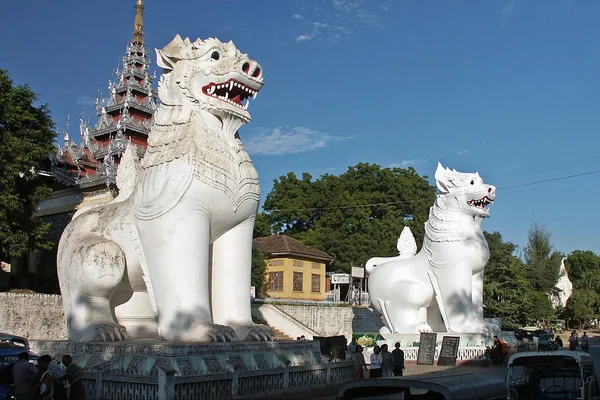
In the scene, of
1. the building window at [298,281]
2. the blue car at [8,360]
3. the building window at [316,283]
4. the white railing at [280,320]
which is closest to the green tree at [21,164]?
the blue car at [8,360]

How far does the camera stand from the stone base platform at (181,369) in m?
6.81

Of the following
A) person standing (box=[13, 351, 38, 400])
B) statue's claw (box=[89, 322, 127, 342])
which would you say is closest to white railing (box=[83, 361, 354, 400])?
statue's claw (box=[89, 322, 127, 342])

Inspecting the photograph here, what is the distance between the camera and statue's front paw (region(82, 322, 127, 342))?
8.05 m

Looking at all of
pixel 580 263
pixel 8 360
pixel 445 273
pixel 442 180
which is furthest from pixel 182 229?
pixel 580 263

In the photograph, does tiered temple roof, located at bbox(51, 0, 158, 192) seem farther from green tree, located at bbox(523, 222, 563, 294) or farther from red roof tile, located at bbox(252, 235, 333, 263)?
green tree, located at bbox(523, 222, 563, 294)

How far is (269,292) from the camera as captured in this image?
31422 millimetres

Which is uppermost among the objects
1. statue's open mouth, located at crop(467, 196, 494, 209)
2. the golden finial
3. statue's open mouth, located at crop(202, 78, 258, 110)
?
the golden finial

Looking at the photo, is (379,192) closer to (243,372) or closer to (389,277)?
(389,277)

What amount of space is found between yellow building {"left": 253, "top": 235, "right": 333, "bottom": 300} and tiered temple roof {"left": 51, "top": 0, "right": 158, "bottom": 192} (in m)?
8.07

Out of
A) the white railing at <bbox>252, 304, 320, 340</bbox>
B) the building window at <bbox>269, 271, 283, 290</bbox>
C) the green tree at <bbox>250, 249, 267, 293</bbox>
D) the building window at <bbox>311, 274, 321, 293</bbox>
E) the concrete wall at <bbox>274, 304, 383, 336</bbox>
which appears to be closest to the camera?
the white railing at <bbox>252, 304, 320, 340</bbox>

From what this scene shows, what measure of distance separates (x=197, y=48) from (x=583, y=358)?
6.25 m

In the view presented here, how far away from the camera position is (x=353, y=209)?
34.9m

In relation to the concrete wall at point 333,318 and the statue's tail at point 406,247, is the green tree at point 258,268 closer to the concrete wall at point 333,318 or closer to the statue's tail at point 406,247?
the concrete wall at point 333,318

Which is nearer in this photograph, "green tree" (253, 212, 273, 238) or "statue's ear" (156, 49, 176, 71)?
"statue's ear" (156, 49, 176, 71)
